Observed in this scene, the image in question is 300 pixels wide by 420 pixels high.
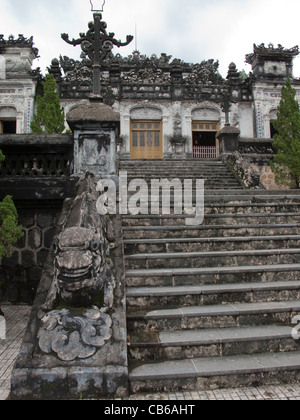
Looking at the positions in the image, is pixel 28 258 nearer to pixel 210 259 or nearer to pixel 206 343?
pixel 210 259

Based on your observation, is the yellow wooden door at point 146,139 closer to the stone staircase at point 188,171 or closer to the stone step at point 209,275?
the stone staircase at point 188,171

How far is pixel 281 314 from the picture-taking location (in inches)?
136

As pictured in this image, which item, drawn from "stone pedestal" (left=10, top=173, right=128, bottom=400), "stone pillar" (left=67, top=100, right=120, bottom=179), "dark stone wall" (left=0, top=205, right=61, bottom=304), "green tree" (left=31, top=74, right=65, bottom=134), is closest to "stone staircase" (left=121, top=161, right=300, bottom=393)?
"stone pedestal" (left=10, top=173, right=128, bottom=400)

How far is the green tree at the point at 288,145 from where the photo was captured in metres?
9.87

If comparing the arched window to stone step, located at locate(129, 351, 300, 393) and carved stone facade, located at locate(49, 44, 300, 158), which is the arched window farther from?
stone step, located at locate(129, 351, 300, 393)

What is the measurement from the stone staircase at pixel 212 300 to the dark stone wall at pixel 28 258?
128cm

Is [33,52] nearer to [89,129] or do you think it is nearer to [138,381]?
[89,129]

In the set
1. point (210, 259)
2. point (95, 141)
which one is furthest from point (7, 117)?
point (210, 259)

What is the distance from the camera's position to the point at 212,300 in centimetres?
364

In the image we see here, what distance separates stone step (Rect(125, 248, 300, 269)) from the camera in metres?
4.25

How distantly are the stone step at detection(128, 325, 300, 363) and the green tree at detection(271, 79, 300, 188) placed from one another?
25.4ft

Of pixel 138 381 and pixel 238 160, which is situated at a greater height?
pixel 238 160

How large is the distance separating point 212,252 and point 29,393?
8.89ft
